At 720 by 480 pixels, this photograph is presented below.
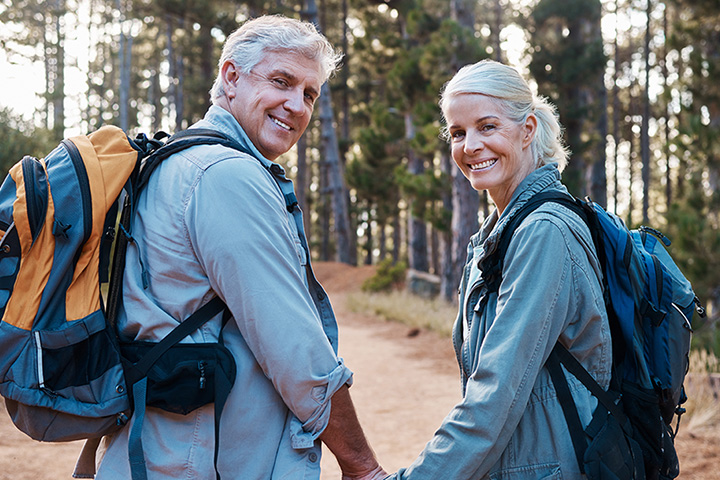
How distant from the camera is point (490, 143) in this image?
7.60 ft

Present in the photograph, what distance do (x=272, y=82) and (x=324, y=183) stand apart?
2860cm

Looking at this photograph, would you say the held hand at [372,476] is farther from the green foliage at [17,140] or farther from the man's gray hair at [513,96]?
the green foliage at [17,140]

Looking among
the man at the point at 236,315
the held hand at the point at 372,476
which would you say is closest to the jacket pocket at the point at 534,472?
the held hand at the point at 372,476

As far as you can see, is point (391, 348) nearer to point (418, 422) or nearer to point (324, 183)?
point (418, 422)

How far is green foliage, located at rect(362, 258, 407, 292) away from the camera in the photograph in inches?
789

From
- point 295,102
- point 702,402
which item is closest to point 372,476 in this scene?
point 295,102

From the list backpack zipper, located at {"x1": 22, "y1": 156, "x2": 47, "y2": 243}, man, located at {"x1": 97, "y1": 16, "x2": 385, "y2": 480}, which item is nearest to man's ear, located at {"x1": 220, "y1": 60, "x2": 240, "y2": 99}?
man, located at {"x1": 97, "y1": 16, "x2": 385, "y2": 480}

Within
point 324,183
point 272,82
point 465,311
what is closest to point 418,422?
point 465,311

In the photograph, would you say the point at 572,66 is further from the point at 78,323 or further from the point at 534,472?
the point at 78,323

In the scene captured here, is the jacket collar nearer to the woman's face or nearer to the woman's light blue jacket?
the woman's face

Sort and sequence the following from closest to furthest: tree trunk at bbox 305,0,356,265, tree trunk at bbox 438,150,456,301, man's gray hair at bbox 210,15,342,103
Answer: man's gray hair at bbox 210,15,342,103 → tree trunk at bbox 438,150,456,301 → tree trunk at bbox 305,0,356,265

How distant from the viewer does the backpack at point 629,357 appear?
1938 mm

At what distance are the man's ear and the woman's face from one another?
0.78m

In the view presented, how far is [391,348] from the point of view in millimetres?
11508
